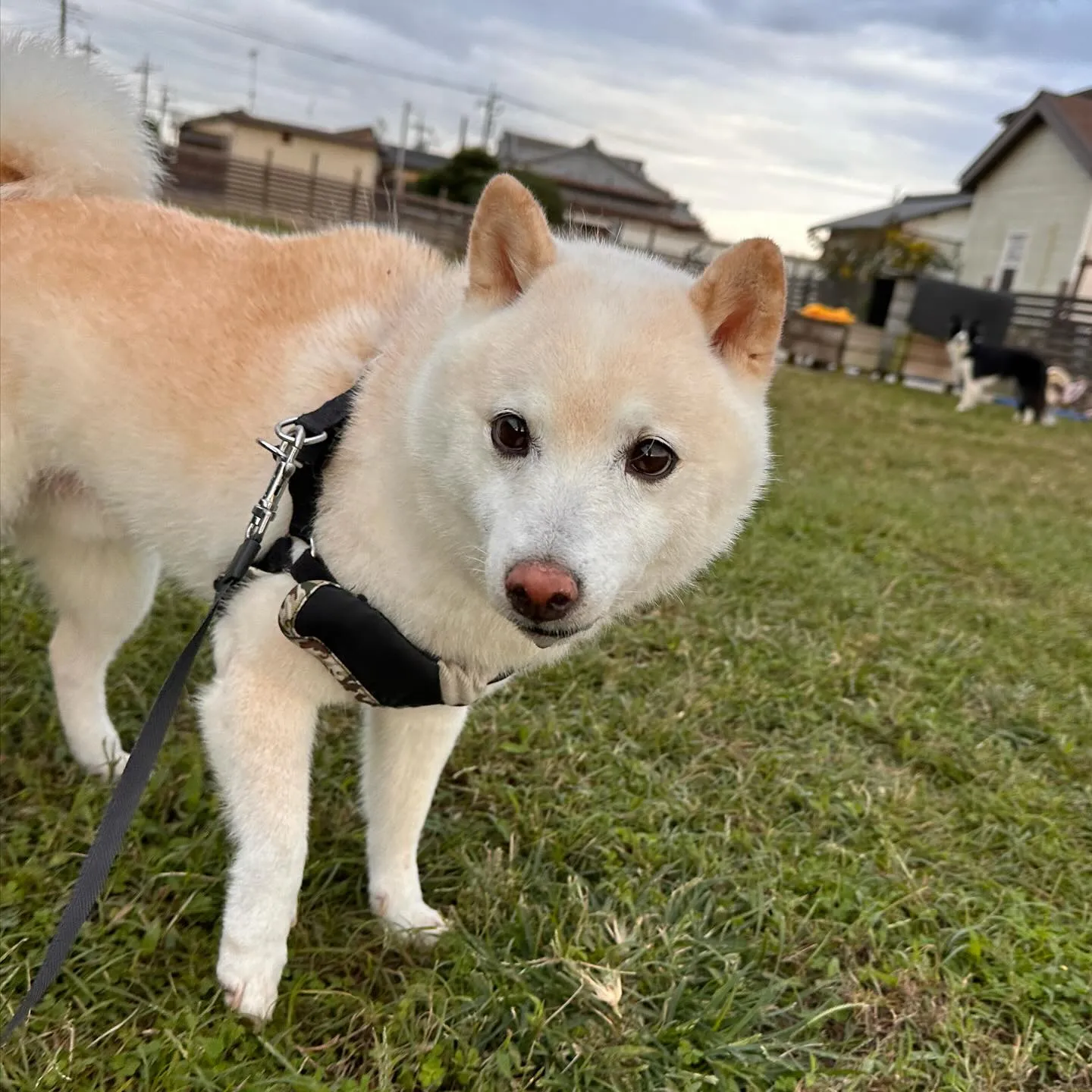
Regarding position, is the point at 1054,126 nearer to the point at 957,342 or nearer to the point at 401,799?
the point at 957,342

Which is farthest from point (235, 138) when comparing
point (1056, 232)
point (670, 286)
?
point (670, 286)

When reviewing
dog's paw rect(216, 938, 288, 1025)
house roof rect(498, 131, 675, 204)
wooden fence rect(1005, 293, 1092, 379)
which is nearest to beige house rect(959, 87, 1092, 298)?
wooden fence rect(1005, 293, 1092, 379)

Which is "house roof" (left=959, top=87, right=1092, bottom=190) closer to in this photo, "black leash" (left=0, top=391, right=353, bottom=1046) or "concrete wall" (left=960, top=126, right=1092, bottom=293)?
"concrete wall" (left=960, top=126, right=1092, bottom=293)

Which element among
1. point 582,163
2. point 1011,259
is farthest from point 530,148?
point 1011,259

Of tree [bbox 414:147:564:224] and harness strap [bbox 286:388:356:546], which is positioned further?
tree [bbox 414:147:564:224]

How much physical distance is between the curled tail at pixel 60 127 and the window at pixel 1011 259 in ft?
87.4

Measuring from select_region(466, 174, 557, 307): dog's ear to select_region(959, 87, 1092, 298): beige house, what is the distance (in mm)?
22032

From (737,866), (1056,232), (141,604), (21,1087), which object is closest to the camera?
(21,1087)

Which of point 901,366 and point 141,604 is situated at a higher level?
point 901,366

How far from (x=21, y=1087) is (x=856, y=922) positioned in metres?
1.67

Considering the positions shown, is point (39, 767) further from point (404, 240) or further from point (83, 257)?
point (404, 240)

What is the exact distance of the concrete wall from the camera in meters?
22.0

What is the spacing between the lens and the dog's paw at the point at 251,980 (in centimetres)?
160

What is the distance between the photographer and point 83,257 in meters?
1.84
